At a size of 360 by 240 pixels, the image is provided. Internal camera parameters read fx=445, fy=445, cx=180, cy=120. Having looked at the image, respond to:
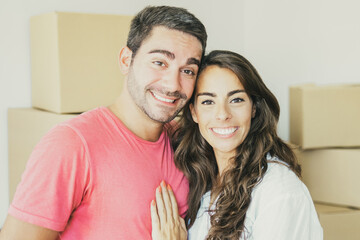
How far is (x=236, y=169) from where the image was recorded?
4.69 feet

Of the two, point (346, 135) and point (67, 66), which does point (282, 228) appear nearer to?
point (346, 135)

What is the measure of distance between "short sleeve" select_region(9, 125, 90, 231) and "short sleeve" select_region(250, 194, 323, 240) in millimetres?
494

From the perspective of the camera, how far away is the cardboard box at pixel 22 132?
1.74 meters

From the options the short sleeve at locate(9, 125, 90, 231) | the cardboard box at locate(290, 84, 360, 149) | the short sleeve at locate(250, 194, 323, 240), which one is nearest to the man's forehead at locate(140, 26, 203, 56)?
the short sleeve at locate(9, 125, 90, 231)

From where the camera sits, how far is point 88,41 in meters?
1.68

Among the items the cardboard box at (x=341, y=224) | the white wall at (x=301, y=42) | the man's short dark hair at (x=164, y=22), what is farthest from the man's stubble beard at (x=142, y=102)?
the white wall at (x=301, y=42)

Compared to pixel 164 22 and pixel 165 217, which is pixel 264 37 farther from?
pixel 165 217

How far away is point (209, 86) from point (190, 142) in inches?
10.7

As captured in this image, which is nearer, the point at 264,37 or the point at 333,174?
the point at 333,174

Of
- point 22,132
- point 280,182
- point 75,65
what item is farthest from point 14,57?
point 280,182

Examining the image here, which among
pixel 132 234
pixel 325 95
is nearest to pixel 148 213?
pixel 132 234

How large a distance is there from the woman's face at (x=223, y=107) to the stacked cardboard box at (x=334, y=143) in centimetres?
46

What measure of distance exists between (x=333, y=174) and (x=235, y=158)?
58cm

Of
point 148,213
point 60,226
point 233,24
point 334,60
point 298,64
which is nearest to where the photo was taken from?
point 60,226
